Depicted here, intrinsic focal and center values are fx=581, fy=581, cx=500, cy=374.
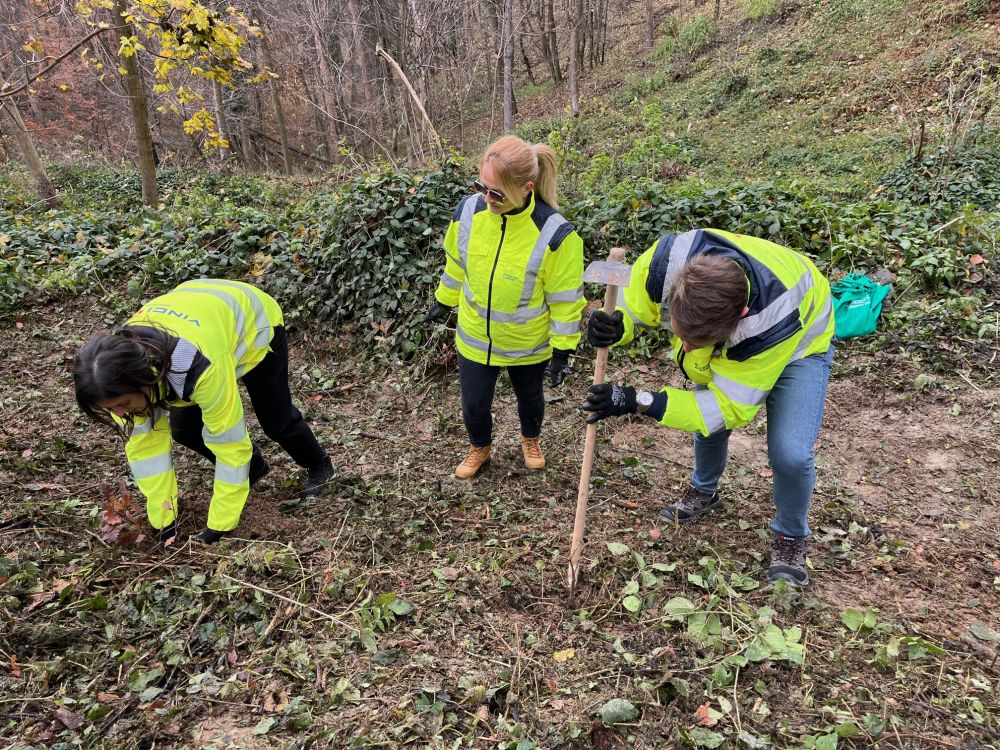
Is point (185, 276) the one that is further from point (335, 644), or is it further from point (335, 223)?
point (335, 644)

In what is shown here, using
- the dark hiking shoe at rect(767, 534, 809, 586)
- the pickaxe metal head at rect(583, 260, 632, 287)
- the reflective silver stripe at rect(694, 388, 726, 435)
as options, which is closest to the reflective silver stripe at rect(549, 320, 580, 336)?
the pickaxe metal head at rect(583, 260, 632, 287)

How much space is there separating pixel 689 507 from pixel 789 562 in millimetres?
565

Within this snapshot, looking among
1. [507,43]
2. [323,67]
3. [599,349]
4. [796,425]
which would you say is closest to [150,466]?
[599,349]

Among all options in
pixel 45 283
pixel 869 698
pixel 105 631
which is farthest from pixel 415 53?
pixel 869 698

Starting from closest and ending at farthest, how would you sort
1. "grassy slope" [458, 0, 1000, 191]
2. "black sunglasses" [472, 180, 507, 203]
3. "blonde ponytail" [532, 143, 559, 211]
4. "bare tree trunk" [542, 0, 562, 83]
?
1. "black sunglasses" [472, 180, 507, 203]
2. "blonde ponytail" [532, 143, 559, 211]
3. "grassy slope" [458, 0, 1000, 191]
4. "bare tree trunk" [542, 0, 562, 83]

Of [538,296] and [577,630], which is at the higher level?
[538,296]

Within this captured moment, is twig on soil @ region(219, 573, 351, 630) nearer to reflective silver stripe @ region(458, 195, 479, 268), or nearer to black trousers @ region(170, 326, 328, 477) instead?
black trousers @ region(170, 326, 328, 477)

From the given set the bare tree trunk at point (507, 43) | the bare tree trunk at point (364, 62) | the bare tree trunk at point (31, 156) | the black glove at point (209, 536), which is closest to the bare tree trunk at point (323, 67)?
the bare tree trunk at point (364, 62)

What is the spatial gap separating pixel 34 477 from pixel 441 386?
2.58 m

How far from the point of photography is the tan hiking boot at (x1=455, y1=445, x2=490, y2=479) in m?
3.52

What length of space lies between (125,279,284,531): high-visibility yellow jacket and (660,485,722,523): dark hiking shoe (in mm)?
2115

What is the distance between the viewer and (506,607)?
253 cm

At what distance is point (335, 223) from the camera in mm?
5332

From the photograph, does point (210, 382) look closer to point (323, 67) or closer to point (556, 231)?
point (556, 231)
